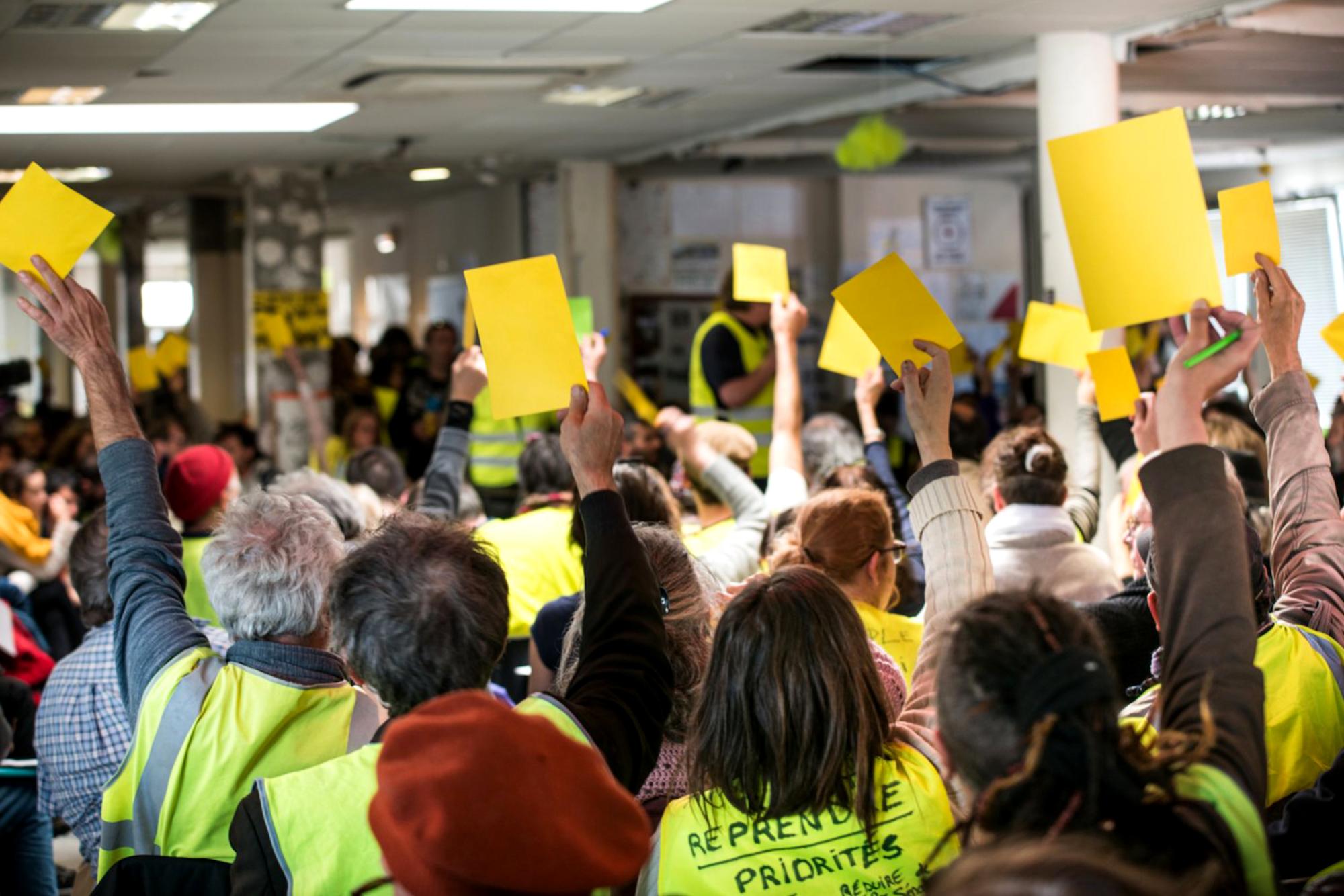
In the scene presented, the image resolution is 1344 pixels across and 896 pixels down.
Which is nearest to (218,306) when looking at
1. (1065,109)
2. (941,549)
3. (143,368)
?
(143,368)

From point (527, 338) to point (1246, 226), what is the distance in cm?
107

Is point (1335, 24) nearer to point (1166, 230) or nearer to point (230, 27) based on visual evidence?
point (230, 27)

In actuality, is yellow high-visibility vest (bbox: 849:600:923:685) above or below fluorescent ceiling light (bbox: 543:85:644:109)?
below

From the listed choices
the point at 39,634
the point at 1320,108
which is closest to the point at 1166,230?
the point at 39,634

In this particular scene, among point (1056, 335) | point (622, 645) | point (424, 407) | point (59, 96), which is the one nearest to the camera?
point (622, 645)

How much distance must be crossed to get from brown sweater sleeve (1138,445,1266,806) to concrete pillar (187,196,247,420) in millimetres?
11483

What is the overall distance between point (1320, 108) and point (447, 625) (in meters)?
8.63

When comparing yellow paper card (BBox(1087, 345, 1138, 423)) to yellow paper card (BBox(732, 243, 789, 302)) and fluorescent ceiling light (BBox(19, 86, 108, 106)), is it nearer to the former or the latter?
yellow paper card (BBox(732, 243, 789, 302))

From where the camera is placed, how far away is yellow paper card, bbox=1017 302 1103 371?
366 cm

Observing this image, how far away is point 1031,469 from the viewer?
136 inches

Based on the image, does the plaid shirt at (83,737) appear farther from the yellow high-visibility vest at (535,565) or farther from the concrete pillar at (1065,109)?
the concrete pillar at (1065,109)

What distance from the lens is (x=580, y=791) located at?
51.2 inches

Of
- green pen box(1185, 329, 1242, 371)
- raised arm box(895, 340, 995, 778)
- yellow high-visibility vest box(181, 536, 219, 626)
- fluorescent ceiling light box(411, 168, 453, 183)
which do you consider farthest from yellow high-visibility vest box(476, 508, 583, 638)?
fluorescent ceiling light box(411, 168, 453, 183)

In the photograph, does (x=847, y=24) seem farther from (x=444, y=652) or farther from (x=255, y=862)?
(x=255, y=862)
